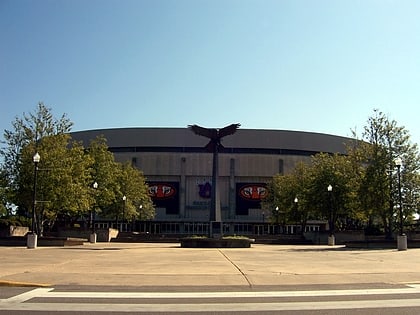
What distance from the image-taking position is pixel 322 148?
10056cm

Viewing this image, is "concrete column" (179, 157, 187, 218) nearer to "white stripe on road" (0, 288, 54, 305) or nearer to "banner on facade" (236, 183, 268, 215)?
"banner on facade" (236, 183, 268, 215)

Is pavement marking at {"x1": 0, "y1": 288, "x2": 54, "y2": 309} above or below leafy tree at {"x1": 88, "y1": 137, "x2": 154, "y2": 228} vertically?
below

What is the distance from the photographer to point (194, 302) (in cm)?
993

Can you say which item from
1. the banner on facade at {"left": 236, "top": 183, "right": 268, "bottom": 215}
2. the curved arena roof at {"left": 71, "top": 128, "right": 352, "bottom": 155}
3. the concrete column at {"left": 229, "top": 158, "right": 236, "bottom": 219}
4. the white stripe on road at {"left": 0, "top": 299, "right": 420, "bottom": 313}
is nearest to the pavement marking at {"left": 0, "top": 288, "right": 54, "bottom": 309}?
the white stripe on road at {"left": 0, "top": 299, "right": 420, "bottom": 313}

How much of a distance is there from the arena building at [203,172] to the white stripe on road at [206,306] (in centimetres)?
8385

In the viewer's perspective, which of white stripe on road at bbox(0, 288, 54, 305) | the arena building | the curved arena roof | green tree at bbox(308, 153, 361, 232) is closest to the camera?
white stripe on road at bbox(0, 288, 54, 305)

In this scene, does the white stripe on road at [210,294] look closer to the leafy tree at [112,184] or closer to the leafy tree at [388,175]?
the leafy tree at [388,175]

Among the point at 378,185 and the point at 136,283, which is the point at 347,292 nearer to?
the point at 136,283

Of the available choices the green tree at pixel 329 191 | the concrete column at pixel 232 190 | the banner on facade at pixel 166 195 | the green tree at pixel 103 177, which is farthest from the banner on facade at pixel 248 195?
the green tree at pixel 329 191

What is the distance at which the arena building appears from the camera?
9450 centimetres

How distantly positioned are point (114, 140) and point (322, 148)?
42.8 meters

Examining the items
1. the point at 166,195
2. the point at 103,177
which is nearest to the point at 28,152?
the point at 103,177

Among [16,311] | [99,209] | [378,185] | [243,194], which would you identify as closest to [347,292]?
[16,311]

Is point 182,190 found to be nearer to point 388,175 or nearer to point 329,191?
point 329,191
